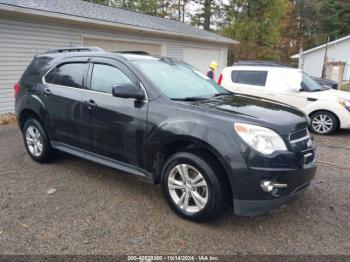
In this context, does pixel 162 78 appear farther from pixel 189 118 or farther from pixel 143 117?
pixel 189 118

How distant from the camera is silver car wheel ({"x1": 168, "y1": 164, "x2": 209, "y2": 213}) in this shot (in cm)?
310

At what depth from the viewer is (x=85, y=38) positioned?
10.6 meters

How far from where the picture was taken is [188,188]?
319 cm

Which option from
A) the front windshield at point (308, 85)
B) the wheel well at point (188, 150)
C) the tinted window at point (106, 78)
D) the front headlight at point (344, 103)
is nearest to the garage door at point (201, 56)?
the front windshield at point (308, 85)

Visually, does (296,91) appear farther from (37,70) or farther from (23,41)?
(23,41)

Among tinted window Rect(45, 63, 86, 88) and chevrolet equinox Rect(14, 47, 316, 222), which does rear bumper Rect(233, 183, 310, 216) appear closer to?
chevrolet equinox Rect(14, 47, 316, 222)

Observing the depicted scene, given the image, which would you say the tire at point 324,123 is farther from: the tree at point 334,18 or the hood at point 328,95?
the tree at point 334,18

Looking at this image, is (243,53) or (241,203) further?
(243,53)

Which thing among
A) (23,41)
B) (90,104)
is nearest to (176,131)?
(90,104)

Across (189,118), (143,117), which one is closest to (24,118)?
(143,117)

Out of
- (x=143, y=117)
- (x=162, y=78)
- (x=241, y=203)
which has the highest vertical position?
(x=162, y=78)

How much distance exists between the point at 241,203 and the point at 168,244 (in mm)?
790

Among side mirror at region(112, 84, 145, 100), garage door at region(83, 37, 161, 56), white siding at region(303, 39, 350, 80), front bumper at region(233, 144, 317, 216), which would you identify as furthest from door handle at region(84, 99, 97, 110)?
white siding at region(303, 39, 350, 80)

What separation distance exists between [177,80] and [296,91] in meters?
4.82
